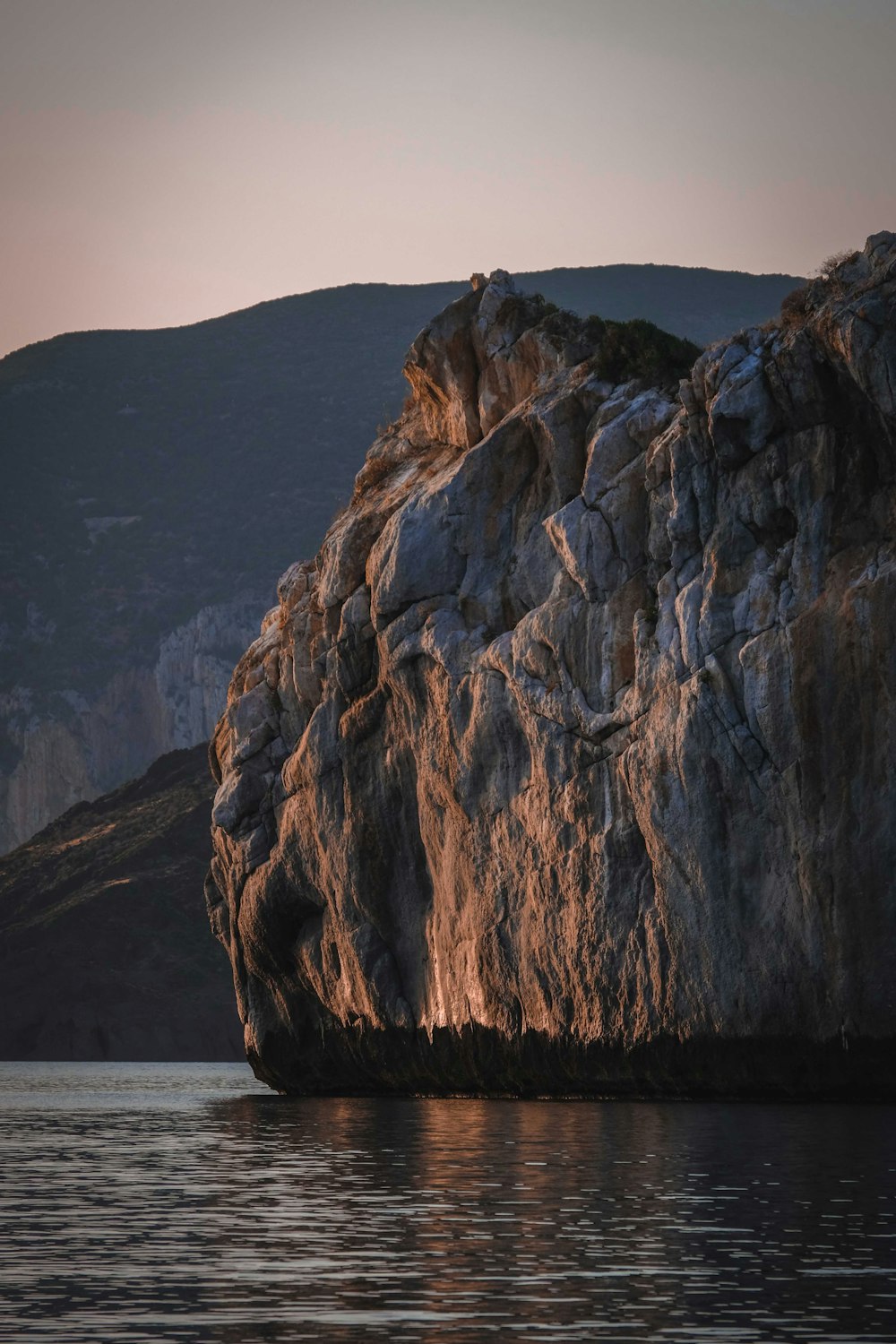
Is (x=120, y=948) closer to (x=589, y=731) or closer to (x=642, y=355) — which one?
(x=642, y=355)

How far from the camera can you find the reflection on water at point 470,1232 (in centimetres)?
1686

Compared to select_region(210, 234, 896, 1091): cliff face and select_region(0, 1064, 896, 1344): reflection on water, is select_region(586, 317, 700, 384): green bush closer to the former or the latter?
select_region(210, 234, 896, 1091): cliff face

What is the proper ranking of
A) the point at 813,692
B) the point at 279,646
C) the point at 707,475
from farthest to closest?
the point at 279,646 < the point at 707,475 < the point at 813,692

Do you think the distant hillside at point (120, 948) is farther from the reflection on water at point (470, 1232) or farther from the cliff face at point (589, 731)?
the reflection on water at point (470, 1232)

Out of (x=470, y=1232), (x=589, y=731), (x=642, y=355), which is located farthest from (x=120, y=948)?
(x=470, y=1232)

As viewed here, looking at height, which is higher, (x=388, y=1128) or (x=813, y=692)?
(x=813, y=692)

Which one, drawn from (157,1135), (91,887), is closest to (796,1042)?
(157,1135)

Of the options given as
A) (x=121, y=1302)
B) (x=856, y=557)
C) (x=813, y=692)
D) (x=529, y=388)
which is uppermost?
(x=529, y=388)

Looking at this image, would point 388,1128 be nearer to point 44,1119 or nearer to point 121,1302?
point 44,1119

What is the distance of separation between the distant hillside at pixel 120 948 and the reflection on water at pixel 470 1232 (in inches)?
4152

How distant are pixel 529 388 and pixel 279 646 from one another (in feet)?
43.9

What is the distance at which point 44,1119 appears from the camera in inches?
2104

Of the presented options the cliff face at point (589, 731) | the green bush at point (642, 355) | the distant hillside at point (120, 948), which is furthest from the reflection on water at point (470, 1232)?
the distant hillside at point (120, 948)

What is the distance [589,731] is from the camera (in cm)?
4881
